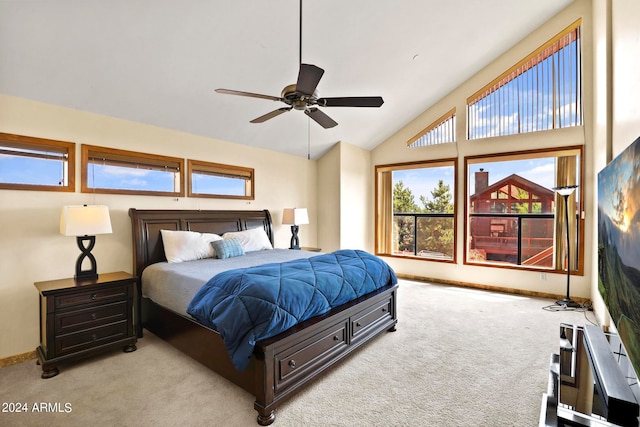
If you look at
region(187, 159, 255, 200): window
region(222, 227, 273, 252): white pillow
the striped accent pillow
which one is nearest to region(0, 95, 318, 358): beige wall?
region(187, 159, 255, 200): window

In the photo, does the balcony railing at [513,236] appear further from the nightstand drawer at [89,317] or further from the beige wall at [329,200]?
the nightstand drawer at [89,317]

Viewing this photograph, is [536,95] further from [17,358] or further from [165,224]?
[17,358]

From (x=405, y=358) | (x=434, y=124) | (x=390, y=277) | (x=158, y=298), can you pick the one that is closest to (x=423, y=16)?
(x=434, y=124)

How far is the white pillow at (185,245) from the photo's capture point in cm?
353

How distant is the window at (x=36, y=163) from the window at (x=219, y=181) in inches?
52.9

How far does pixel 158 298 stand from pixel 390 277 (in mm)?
2500

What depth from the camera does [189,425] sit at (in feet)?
6.24

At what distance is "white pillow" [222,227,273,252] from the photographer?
4281mm

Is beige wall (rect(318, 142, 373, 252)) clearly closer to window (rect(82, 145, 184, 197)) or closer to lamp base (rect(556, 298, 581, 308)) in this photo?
window (rect(82, 145, 184, 197))

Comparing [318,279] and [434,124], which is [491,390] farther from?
[434,124]

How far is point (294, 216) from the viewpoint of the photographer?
5.07 m

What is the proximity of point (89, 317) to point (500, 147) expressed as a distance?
5.95m

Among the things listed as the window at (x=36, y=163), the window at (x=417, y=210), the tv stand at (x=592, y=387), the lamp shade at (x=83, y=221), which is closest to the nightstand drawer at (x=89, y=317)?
the lamp shade at (x=83, y=221)

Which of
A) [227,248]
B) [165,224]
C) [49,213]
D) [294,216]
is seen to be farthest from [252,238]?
[49,213]
